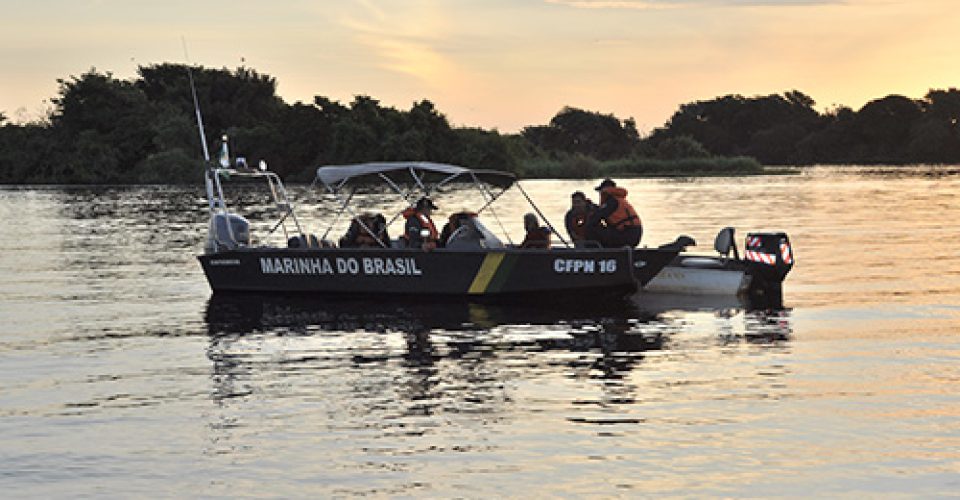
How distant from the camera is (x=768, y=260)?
65.1 feet

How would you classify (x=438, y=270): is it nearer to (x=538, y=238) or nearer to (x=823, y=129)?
(x=538, y=238)

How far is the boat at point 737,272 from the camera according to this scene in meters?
19.8

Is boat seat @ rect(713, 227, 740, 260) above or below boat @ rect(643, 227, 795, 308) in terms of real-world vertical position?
above

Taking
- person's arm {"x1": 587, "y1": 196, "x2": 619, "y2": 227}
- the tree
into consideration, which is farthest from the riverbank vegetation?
person's arm {"x1": 587, "y1": 196, "x2": 619, "y2": 227}

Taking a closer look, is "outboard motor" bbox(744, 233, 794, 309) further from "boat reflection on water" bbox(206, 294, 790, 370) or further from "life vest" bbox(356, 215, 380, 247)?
"life vest" bbox(356, 215, 380, 247)

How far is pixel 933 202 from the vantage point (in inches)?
1996

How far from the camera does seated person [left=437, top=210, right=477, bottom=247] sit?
19.1 m

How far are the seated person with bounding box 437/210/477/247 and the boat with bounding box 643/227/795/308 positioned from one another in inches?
121

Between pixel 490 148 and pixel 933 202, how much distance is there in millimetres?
50116

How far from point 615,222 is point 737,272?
2312 millimetres

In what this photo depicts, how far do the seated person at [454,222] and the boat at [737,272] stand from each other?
308 cm

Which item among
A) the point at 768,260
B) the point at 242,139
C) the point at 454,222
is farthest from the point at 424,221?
the point at 242,139

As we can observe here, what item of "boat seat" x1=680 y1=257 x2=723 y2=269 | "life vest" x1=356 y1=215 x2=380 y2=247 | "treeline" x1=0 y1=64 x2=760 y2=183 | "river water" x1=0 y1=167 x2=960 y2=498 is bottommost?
"river water" x1=0 y1=167 x2=960 y2=498

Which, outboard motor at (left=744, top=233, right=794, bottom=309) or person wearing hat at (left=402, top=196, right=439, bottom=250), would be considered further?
outboard motor at (left=744, top=233, right=794, bottom=309)
